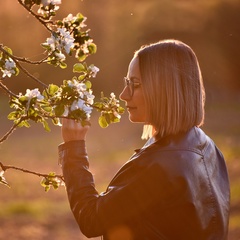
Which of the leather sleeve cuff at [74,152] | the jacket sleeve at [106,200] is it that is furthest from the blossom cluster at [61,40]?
the jacket sleeve at [106,200]

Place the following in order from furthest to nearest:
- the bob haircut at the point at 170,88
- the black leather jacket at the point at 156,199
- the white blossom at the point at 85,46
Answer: the white blossom at the point at 85,46, the bob haircut at the point at 170,88, the black leather jacket at the point at 156,199

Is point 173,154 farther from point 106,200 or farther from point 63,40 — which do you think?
point 63,40

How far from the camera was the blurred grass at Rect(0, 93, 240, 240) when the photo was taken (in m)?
9.25

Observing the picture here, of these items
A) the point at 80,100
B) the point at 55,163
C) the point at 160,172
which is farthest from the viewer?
the point at 55,163

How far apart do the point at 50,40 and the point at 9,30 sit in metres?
17.5

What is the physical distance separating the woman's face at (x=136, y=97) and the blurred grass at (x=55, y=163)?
3755mm

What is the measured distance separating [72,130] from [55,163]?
10568 mm

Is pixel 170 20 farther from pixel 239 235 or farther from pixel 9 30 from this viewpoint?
pixel 239 235

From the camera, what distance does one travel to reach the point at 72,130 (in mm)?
3189

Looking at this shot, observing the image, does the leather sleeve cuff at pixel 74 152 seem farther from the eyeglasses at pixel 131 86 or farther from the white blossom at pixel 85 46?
the white blossom at pixel 85 46

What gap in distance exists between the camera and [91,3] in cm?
1995


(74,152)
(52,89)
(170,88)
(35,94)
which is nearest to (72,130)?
(74,152)

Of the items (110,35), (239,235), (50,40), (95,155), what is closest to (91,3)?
(110,35)

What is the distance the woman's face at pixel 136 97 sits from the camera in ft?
10.2
